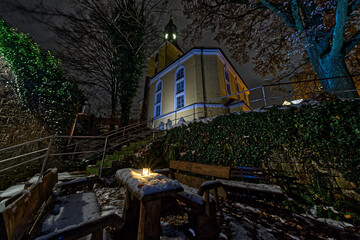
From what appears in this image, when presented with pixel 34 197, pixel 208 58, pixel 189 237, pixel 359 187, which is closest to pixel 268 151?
pixel 359 187

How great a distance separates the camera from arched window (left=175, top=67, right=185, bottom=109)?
42.0 feet

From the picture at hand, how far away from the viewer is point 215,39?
34.4ft

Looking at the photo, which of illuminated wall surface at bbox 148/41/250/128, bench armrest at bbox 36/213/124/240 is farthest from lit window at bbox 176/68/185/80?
bench armrest at bbox 36/213/124/240

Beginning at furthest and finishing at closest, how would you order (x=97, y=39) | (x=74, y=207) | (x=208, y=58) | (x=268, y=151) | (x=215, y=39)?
(x=208, y=58), (x=215, y=39), (x=97, y=39), (x=268, y=151), (x=74, y=207)

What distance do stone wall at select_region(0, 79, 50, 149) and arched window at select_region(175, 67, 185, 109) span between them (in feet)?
32.3

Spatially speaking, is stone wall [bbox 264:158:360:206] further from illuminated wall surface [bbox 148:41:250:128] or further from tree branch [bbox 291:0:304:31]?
illuminated wall surface [bbox 148:41:250:128]

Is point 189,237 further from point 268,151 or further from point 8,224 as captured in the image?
point 268,151

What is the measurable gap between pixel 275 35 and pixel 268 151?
7966 millimetres

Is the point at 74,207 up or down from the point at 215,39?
down

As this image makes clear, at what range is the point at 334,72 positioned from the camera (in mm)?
5035

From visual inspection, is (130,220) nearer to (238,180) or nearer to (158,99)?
(238,180)

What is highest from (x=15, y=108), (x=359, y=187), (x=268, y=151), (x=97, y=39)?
(x=97, y=39)

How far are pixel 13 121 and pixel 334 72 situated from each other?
12896mm

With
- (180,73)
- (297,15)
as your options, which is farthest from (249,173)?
(180,73)
